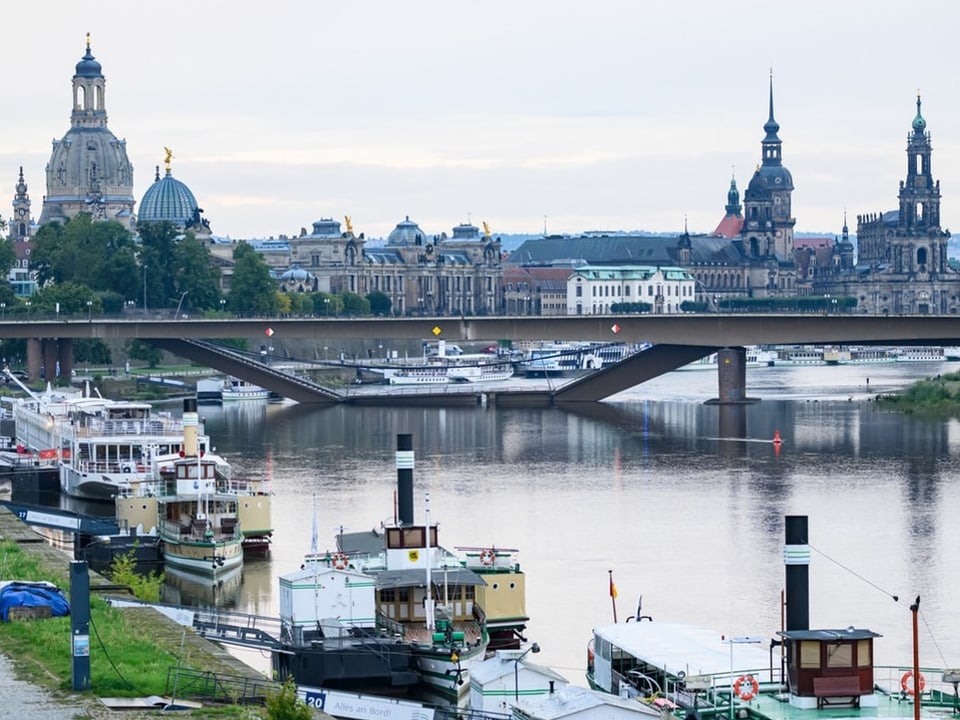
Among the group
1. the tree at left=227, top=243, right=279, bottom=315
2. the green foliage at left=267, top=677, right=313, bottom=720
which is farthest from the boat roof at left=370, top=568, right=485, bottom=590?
the tree at left=227, top=243, right=279, bottom=315

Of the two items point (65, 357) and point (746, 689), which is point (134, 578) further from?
point (65, 357)

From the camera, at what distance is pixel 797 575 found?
34.4 metres

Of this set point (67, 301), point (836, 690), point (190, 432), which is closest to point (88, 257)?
point (67, 301)

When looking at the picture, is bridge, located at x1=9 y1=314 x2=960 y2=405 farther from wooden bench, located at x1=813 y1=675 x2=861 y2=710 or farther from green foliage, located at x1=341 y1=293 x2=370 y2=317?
green foliage, located at x1=341 y1=293 x2=370 y2=317

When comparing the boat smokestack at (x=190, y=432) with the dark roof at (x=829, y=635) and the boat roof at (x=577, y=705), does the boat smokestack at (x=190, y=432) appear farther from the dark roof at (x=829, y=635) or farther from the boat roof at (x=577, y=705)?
the boat roof at (x=577, y=705)

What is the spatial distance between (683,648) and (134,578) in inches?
593

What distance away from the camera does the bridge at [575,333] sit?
10081cm

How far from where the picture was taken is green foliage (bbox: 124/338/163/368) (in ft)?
460

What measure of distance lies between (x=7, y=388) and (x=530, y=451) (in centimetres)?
4153

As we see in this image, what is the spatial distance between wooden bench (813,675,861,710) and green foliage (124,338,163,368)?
11141cm

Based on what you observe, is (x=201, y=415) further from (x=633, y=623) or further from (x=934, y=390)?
(x=633, y=623)

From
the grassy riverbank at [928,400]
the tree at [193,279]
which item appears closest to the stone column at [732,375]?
the grassy riverbank at [928,400]

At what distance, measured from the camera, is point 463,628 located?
3962 cm

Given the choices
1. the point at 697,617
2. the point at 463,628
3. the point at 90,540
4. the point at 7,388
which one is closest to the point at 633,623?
the point at 463,628
